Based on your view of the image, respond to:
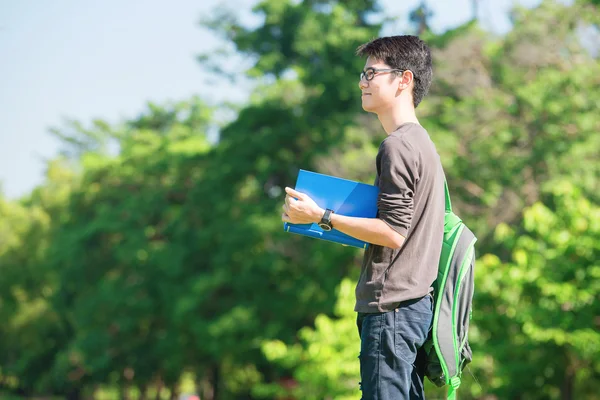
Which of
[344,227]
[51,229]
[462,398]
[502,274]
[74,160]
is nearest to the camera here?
[344,227]

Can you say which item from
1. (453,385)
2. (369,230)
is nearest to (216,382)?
(453,385)

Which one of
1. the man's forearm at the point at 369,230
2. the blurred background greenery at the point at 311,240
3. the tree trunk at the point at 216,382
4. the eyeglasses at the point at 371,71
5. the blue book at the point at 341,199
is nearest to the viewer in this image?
the man's forearm at the point at 369,230

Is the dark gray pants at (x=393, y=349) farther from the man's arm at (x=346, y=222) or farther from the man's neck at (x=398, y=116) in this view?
the man's neck at (x=398, y=116)

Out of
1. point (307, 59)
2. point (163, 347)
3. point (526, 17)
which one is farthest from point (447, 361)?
A: point (163, 347)

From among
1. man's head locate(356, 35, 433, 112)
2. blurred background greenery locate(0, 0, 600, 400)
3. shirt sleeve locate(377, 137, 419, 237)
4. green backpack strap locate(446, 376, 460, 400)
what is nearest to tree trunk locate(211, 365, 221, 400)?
blurred background greenery locate(0, 0, 600, 400)

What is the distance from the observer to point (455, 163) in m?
21.3

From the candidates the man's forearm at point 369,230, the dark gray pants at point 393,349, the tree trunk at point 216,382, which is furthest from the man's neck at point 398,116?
the tree trunk at point 216,382

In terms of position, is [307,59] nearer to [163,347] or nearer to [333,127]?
[333,127]

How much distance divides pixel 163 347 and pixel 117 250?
438 cm

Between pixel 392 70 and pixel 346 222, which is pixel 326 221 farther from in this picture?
pixel 392 70

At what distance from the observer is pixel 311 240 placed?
24.8m

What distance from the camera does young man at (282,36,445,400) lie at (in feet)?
10.2

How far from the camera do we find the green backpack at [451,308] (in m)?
3.22

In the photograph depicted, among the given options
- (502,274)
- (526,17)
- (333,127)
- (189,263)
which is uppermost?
(526,17)
